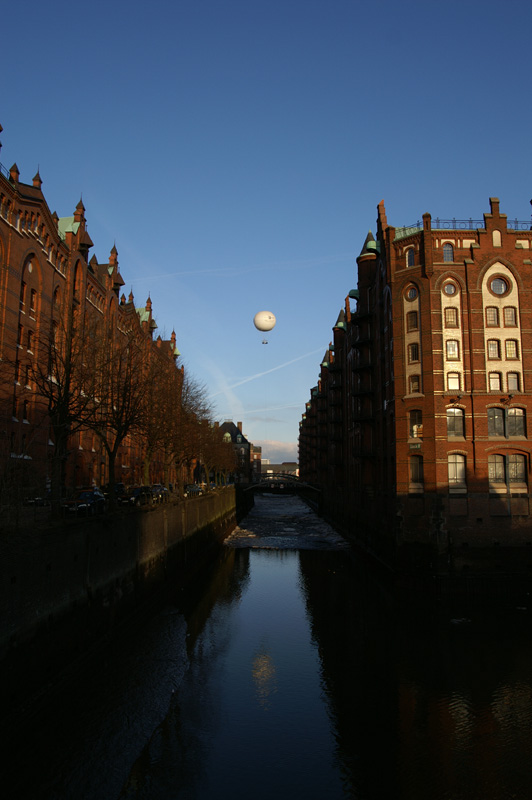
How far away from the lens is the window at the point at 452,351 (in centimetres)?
3309

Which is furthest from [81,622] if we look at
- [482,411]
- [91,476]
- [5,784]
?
[91,476]

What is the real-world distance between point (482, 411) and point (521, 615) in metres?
10.7

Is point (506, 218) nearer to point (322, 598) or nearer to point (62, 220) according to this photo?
point (322, 598)

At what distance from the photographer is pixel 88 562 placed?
64.4 feet

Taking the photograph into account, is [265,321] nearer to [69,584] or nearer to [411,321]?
[411,321]

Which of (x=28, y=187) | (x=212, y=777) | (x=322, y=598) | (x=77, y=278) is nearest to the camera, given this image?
(x=212, y=777)

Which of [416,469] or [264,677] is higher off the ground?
[416,469]

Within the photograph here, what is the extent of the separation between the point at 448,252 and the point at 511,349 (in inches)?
262

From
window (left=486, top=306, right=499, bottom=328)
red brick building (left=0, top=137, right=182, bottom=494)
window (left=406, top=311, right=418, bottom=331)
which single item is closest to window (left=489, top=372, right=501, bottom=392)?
window (left=486, top=306, right=499, bottom=328)

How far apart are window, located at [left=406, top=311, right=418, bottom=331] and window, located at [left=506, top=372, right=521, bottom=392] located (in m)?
5.86

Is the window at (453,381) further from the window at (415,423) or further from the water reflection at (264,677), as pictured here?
the water reflection at (264,677)

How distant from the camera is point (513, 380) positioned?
Result: 32.9 metres

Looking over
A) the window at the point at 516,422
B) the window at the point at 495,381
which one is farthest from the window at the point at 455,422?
the window at the point at 516,422

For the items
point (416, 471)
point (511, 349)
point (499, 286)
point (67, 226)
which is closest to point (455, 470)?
point (416, 471)
